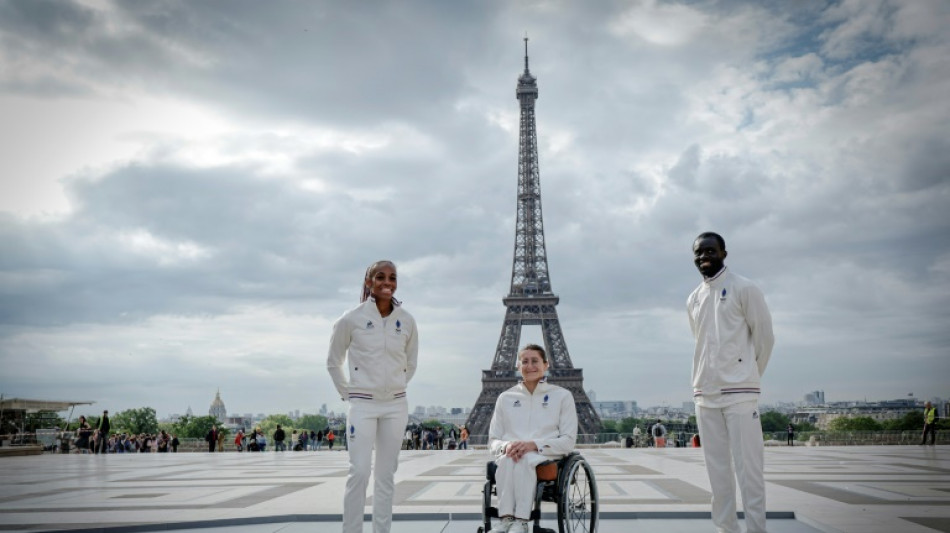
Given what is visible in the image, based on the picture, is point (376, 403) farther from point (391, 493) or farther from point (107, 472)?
point (107, 472)

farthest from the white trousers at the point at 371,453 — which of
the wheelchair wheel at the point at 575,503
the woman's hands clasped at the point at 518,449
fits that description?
the wheelchair wheel at the point at 575,503

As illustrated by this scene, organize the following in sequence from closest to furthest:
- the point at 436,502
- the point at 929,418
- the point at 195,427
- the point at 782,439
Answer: the point at 436,502 → the point at 929,418 → the point at 782,439 → the point at 195,427

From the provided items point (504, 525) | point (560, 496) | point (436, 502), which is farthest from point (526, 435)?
point (436, 502)

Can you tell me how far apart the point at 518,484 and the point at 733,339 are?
1628 millimetres

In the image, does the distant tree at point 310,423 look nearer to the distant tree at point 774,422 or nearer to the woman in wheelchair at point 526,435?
the distant tree at point 774,422

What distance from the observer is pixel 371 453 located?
14.2 feet

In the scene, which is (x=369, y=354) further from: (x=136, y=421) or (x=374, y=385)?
(x=136, y=421)

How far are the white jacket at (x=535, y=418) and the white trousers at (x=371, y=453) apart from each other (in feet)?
1.99

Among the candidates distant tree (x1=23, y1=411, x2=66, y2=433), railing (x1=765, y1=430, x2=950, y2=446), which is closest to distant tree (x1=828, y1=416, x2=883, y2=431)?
railing (x1=765, y1=430, x2=950, y2=446)

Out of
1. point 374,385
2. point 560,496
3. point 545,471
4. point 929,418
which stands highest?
point 374,385

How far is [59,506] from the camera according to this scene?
724 centimetres

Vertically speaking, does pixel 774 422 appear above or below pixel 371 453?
below

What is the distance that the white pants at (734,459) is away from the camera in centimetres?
441

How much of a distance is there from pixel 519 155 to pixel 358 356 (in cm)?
5759
